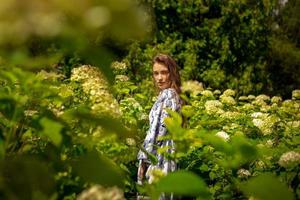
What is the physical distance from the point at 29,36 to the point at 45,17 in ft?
0.16

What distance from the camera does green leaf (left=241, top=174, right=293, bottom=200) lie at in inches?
35.9

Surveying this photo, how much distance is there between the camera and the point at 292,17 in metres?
26.0

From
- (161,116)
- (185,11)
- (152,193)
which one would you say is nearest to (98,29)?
(152,193)

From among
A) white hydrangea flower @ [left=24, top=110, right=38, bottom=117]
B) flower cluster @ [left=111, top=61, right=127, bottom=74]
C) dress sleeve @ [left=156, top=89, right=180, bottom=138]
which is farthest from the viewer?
flower cluster @ [left=111, top=61, right=127, bottom=74]

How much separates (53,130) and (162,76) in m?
2.92

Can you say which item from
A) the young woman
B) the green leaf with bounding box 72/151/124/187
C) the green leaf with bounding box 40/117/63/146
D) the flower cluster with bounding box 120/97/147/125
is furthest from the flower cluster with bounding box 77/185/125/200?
the flower cluster with bounding box 120/97/147/125

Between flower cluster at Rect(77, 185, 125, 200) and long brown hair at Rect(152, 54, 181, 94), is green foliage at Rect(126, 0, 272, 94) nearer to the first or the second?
long brown hair at Rect(152, 54, 181, 94)

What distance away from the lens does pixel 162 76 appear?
3.91 metres

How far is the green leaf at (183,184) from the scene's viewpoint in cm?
84

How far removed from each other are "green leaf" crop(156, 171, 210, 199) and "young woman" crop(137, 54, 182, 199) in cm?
256

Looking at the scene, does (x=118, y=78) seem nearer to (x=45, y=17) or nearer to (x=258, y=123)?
(x=258, y=123)

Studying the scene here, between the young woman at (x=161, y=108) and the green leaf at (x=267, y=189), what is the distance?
249cm

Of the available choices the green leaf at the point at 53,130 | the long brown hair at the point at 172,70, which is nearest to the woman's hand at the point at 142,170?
the long brown hair at the point at 172,70

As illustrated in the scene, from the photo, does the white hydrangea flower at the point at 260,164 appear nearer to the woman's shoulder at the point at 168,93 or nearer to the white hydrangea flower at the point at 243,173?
the white hydrangea flower at the point at 243,173
